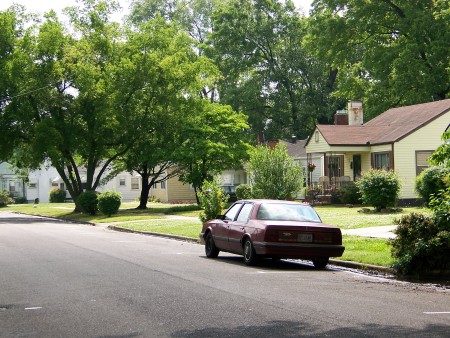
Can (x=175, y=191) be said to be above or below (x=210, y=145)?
below

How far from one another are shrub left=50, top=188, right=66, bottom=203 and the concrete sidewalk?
63.5m

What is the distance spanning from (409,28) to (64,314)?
4332cm

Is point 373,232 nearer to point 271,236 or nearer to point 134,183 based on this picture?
point 271,236

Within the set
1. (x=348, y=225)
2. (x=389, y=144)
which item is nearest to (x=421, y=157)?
(x=389, y=144)

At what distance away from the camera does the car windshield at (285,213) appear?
16.7 metres

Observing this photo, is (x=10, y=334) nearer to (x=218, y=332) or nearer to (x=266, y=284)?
(x=218, y=332)

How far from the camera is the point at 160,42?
165ft

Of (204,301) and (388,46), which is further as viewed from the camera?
(388,46)

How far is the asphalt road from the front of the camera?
8.83m

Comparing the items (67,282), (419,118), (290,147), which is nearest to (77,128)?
(290,147)

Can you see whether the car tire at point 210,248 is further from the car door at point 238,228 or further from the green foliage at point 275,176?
the green foliage at point 275,176

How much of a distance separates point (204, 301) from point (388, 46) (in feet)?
148

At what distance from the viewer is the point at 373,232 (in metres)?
23.7

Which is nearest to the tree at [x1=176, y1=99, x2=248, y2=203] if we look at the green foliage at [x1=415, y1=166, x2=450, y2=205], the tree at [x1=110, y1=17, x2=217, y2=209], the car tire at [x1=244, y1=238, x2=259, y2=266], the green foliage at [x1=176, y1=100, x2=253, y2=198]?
the green foliage at [x1=176, y1=100, x2=253, y2=198]
